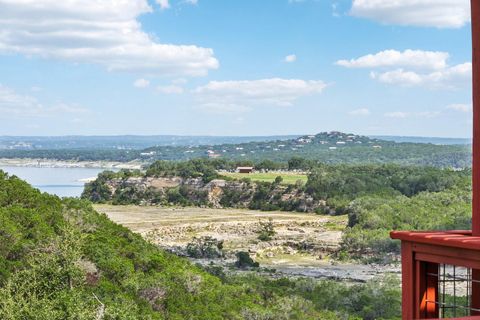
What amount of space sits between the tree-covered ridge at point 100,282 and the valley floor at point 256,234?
54.6 ft

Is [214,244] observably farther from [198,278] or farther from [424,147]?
[424,147]

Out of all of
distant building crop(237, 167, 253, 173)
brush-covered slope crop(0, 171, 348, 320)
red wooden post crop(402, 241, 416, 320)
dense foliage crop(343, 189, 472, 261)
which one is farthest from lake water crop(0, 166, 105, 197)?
red wooden post crop(402, 241, 416, 320)

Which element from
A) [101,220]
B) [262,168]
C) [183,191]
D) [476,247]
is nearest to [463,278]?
[476,247]

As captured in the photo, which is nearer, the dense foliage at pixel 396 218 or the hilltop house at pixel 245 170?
the dense foliage at pixel 396 218

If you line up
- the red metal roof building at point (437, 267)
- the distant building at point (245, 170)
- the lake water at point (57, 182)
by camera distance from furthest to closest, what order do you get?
the distant building at point (245, 170)
the lake water at point (57, 182)
the red metal roof building at point (437, 267)

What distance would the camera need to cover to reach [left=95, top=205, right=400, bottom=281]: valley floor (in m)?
44.6

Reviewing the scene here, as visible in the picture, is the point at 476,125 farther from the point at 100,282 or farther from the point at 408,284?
the point at 100,282

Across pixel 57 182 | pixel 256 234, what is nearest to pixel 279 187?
pixel 256 234

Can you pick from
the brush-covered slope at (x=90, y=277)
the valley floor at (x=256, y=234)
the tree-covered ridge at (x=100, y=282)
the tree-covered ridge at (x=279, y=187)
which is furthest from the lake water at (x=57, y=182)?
the brush-covered slope at (x=90, y=277)

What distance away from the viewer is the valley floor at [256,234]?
Answer: 44.6m

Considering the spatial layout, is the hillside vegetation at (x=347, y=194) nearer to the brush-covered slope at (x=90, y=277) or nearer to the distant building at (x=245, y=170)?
the distant building at (x=245, y=170)

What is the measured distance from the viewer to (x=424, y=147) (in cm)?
16588

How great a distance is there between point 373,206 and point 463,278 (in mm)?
59868

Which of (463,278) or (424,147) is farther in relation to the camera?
(424,147)
